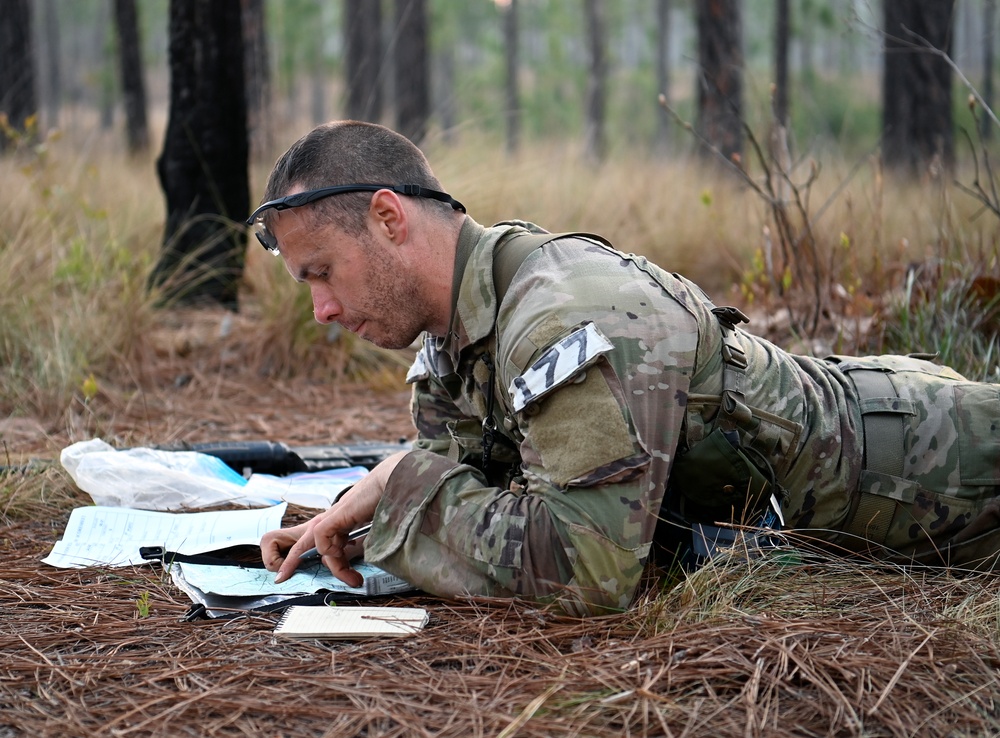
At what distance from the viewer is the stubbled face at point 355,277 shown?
2.06 meters

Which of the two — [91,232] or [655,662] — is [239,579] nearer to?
[655,662]

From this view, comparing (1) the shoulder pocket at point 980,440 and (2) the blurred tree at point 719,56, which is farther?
(2) the blurred tree at point 719,56

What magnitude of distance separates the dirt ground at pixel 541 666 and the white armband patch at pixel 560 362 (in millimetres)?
429

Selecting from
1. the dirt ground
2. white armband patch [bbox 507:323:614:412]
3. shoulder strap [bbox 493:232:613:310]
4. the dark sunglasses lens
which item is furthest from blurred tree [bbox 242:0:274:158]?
white armband patch [bbox 507:323:614:412]

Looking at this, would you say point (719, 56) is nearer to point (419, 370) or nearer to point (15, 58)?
point (419, 370)

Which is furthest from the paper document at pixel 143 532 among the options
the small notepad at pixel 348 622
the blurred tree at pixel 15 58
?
the blurred tree at pixel 15 58

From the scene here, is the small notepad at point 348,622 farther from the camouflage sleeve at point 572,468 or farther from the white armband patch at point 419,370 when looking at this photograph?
the white armband patch at point 419,370

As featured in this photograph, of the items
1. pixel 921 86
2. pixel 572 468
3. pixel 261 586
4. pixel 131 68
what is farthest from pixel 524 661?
pixel 131 68

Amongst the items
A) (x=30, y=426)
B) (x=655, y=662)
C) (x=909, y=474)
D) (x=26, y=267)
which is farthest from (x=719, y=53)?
(x=655, y=662)

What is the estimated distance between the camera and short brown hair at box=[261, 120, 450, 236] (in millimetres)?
2043

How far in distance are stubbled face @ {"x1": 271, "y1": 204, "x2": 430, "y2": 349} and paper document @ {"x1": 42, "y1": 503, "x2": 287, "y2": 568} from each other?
0.68 metres

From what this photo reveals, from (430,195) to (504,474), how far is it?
659mm

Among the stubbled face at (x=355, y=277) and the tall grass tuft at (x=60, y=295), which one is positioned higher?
the stubbled face at (x=355, y=277)

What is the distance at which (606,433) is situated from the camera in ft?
5.81
